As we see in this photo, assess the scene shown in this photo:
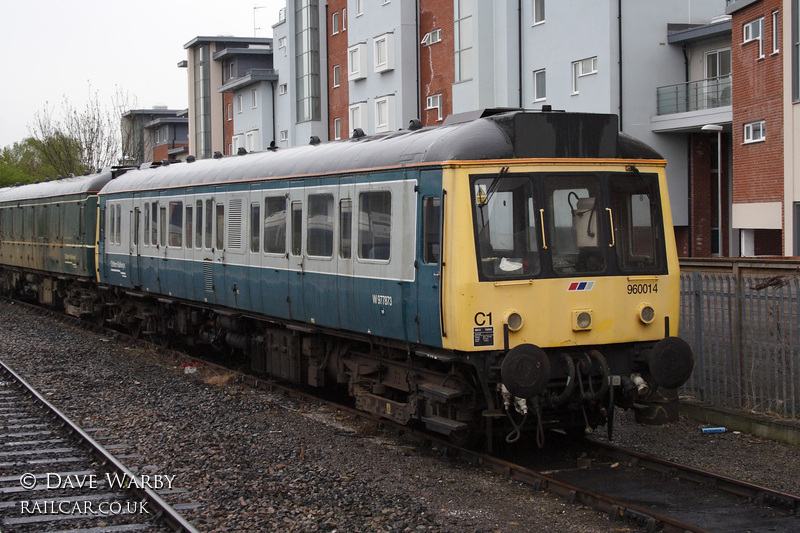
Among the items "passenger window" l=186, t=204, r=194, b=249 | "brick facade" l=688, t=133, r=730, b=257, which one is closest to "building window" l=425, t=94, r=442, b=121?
"brick facade" l=688, t=133, r=730, b=257

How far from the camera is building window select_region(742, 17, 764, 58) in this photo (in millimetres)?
23250

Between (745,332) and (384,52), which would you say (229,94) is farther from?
(745,332)

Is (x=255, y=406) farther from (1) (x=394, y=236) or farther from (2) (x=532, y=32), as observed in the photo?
(2) (x=532, y=32)

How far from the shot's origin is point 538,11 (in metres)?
29.8

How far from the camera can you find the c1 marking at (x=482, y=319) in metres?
8.02

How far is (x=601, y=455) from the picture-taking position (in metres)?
8.86

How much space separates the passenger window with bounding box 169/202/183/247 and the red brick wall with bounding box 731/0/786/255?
14.6m

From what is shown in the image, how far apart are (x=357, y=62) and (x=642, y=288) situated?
32.5m

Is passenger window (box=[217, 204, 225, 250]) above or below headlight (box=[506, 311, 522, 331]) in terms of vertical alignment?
above

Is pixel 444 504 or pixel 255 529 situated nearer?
pixel 255 529

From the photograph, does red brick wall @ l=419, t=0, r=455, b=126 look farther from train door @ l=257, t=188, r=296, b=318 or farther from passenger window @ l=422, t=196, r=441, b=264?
passenger window @ l=422, t=196, r=441, b=264

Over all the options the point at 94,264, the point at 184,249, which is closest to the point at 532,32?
the point at 94,264

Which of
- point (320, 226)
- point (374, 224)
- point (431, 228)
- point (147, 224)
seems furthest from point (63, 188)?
point (431, 228)

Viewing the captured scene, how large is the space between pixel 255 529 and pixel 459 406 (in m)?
2.42
